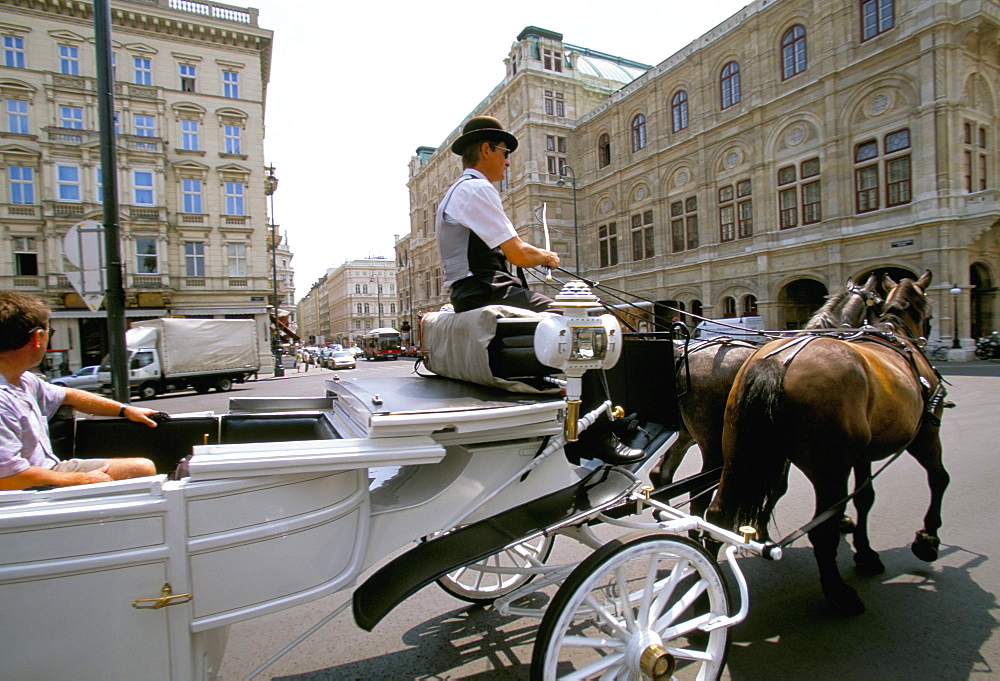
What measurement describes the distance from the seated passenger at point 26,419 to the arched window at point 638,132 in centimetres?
3356

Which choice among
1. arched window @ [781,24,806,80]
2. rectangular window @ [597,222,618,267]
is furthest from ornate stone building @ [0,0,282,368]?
arched window @ [781,24,806,80]

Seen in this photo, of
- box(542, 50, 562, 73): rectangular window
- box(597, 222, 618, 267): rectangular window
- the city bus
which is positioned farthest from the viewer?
the city bus

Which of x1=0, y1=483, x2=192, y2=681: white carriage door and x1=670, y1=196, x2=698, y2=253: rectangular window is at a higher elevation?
x1=670, y1=196, x2=698, y2=253: rectangular window

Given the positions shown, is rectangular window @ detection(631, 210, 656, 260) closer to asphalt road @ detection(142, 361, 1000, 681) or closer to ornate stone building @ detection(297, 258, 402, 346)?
A: asphalt road @ detection(142, 361, 1000, 681)

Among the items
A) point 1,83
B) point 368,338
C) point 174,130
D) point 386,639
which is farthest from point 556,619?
point 368,338

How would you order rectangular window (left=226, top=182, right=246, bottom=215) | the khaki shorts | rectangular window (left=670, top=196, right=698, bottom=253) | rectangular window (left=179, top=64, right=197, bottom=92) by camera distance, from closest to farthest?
A: the khaki shorts
rectangular window (left=179, top=64, right=197, bottom=92)
rectangular window (left=670, top=196, right=698, bottom=253)
rectangular window (left=226, top=182, right=246, bottom=215)

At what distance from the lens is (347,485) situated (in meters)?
1.72

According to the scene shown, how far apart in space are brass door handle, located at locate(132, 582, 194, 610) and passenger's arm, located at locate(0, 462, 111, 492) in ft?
1.67

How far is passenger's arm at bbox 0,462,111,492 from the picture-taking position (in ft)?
5.65

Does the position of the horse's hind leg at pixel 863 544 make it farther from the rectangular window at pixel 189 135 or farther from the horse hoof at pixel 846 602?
the rectangular window at pixel 189 135

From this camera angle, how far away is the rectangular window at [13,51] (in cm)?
2519

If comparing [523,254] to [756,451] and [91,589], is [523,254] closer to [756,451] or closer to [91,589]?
[756,451]

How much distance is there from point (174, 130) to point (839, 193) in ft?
106

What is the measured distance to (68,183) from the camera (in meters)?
25.9
